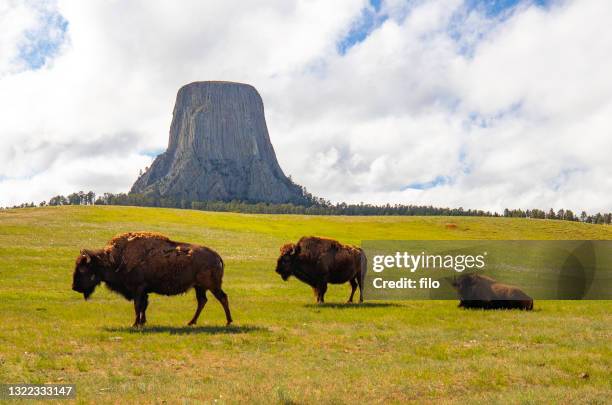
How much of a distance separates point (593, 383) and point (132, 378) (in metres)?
9.16

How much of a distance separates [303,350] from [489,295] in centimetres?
1130

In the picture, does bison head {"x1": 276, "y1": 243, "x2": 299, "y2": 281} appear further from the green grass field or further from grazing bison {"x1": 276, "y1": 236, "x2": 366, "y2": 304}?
the green grass field

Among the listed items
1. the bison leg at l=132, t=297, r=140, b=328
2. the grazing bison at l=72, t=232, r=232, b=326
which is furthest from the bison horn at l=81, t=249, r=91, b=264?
the bison leg at l=132, t=297, r=140, b=328

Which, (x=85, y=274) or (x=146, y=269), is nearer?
(x=146, y=269)

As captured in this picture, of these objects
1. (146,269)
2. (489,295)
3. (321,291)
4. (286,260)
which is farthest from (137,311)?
(489,295)

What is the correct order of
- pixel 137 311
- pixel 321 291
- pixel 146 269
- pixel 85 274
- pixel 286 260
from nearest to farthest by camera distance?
pixel 137 311 < pixel 146 269 < pixel 85 274 < pixel 286 260 < pixel 321 291

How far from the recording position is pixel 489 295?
72.8 feet

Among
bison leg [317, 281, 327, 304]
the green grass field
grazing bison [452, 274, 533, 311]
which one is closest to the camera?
the green grass field

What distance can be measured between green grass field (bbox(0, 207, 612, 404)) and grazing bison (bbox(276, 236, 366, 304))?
1238mm

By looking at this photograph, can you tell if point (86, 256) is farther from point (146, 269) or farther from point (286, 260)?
point (286, 260)

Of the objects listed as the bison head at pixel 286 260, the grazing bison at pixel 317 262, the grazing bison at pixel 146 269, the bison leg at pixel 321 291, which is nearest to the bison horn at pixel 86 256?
the grazing bison at pixel 146 269

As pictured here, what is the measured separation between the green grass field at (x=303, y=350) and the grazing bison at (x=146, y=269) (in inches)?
46.5

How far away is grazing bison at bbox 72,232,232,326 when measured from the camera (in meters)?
16.9

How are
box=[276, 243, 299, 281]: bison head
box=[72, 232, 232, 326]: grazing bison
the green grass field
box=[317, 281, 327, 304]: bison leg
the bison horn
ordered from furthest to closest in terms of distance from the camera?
box=[317, 281, 327, 304]: bison leg
box=[276, 243, 299, 281]: bison head
the bison horn
box=[72, 232, 232, 326]: grazing bison
the green grass field
